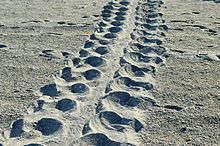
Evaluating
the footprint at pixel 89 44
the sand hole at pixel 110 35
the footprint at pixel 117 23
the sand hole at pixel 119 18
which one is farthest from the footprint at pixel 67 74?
the sand hole at pixel 119 18

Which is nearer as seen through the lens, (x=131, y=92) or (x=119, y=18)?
(x=131, y=92)

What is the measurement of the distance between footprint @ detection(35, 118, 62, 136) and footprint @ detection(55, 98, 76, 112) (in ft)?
0.51

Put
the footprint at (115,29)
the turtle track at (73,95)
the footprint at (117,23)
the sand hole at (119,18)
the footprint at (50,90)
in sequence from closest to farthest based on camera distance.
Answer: the turtle track at (73,95) < the footprint at (50,90) < the footprint at (115,29) < the footprint at (117,23) < the sand hole at (119,18)

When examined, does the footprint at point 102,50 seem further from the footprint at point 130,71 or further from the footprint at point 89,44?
the footprint at point 130,71

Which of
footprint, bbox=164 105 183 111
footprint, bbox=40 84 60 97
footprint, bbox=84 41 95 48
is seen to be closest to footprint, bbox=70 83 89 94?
footprint, bbox=40 84 60 97

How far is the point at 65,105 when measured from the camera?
279 centimetres

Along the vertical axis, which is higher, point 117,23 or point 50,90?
point 117,23

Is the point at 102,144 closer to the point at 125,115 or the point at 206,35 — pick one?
the point at 125,115

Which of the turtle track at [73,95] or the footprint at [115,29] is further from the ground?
the footprint at [115,29]

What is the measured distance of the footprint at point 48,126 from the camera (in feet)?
8.21

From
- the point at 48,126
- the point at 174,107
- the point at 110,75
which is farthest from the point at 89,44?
the point at 48,126

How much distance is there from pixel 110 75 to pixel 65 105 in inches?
22.2

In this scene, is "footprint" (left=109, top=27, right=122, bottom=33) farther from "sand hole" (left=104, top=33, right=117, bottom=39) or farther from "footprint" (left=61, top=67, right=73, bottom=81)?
"footprint" (left=61, top=67, right=73, bottom=81)

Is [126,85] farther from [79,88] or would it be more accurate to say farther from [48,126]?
[48,126]
